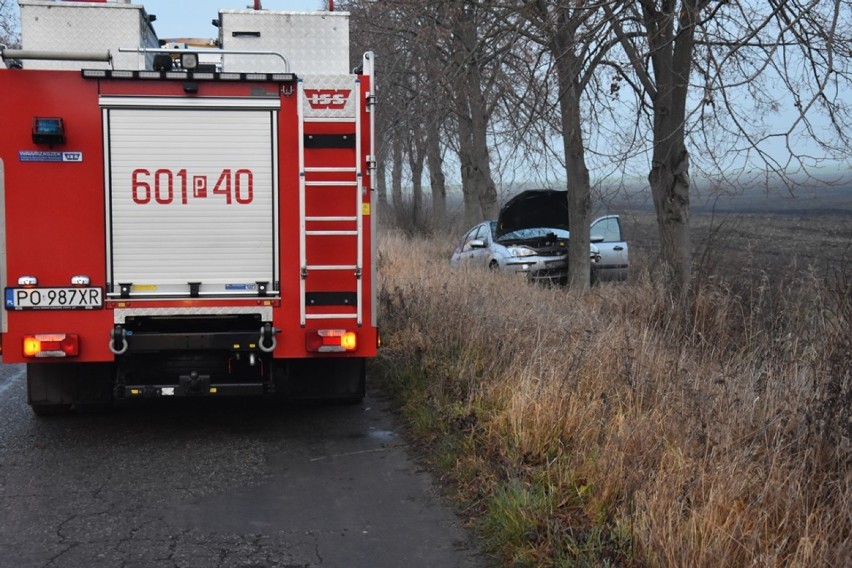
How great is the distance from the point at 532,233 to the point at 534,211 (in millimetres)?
437

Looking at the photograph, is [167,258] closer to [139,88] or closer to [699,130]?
[139,88]

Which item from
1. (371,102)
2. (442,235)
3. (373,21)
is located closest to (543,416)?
(371,102)

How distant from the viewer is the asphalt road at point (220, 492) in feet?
17.0

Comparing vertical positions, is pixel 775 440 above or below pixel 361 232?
below

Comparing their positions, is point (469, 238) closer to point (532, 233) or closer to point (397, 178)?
point (532, 233)

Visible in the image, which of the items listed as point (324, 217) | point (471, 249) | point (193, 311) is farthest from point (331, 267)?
point (471, 249)

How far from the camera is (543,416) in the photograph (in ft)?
20.4

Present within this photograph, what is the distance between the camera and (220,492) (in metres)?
6.31

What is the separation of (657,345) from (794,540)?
3.96 metres

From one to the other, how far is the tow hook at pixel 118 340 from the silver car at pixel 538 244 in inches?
400

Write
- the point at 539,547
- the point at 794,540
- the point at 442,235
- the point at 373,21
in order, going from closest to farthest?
A: 1. the point at 794,540
2. the point at 539,547
3. the point at 373,21
4. the point at 442,235

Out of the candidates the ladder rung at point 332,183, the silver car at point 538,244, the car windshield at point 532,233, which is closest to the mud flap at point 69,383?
the ladder rung at point 332,183

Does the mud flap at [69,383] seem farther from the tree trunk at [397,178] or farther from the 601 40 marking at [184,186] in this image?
the tree trunk at [397,178]

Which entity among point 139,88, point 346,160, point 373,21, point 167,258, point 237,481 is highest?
point 373,21
